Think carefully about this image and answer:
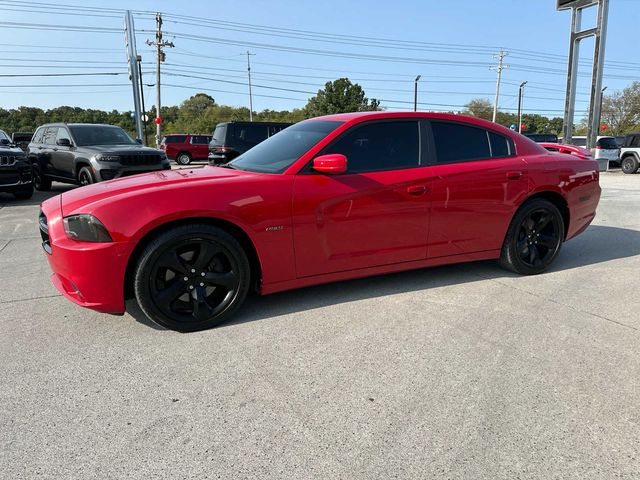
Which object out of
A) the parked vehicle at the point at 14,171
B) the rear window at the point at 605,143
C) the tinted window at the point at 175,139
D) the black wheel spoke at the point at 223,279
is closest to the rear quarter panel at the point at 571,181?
the black wheel spoke at the point at 223,279

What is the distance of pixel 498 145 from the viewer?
435cm

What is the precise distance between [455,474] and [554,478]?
0.39m

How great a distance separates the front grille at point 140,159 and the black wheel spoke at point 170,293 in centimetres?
753

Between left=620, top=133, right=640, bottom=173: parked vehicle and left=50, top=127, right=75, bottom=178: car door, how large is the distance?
21.8m

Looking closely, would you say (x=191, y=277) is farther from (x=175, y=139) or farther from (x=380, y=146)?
(x=175, y=139)

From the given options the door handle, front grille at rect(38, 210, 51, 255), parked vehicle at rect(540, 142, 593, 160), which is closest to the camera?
front grille at rect(38, 210, 51, 255)

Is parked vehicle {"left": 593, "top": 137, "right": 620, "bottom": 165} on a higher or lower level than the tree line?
lower

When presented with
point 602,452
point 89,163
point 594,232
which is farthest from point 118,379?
point 89,163

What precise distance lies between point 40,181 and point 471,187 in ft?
39.3

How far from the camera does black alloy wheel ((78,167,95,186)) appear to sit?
388 inches

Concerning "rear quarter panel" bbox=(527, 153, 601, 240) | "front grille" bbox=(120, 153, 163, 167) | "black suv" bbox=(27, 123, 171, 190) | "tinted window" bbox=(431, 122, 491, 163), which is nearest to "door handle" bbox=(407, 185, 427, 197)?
"tinted window" bbox=(431, 122, 491, 163)

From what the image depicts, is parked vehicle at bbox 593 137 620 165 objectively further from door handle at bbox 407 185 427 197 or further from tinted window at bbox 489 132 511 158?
door handle at bbox 407 185 427 197

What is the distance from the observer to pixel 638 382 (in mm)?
2549

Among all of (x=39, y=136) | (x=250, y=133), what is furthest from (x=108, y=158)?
(x=250, y=133)
